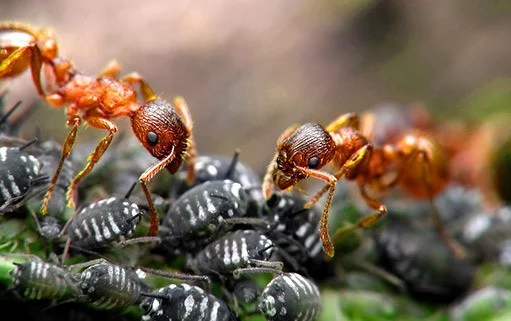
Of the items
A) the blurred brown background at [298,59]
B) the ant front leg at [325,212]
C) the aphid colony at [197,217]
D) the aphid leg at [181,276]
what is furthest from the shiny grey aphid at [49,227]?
the blurred brown background at [298,59]

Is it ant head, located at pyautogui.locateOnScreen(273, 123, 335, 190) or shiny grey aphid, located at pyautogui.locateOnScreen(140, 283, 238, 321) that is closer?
shiny grey aphid, located at pyautogui.locateOnScreen(140, 283, 238, 321)

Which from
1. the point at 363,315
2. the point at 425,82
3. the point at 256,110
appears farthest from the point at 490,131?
the point at 363,315

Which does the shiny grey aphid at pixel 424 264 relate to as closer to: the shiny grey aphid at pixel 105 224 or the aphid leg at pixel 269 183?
the aphid leg at pixel 269 183

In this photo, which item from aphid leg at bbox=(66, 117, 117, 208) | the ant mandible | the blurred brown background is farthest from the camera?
the blurred brown background

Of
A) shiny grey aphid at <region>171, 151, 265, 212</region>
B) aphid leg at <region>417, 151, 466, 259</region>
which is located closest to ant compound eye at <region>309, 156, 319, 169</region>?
shiny grey aphid at <region>171, 151, 265, 212</region>

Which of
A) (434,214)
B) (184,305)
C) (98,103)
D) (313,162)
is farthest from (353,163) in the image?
(98,103)

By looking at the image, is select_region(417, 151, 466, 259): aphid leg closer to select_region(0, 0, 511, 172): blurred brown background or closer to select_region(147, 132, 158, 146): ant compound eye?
select_region(147, 132, 158, 146): ant compound eye
